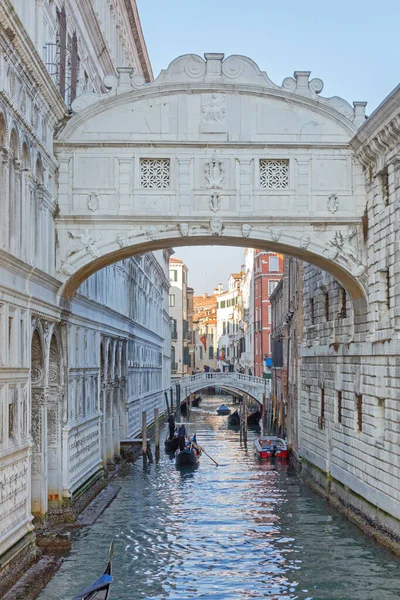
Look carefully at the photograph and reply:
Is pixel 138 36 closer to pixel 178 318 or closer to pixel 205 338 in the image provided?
pixel 178 318

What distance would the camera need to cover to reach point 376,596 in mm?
12125

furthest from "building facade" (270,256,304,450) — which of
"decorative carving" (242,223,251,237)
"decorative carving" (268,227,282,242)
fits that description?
"decorative carving" (242,223,251,237)

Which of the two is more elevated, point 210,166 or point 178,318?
point 178,318

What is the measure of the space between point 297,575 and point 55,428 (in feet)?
16.0

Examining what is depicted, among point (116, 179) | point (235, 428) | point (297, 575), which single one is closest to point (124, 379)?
point (116, 179)

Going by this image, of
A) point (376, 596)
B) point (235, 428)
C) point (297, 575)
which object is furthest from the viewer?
point (235, 428)

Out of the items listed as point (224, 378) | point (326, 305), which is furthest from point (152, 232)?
point (224, 378)

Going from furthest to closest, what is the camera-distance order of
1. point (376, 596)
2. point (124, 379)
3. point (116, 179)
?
1. point (124, 379)
2. point (116, 179)
3. point (376, 596)

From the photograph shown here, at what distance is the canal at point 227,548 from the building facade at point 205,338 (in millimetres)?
72937

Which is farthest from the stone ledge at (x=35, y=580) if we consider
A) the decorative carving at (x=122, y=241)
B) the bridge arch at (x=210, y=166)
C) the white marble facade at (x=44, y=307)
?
the decorative carving at (x=122, y=241)

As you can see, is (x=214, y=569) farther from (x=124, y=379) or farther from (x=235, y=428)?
(x=235, y=428)

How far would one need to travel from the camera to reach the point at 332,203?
15367mm

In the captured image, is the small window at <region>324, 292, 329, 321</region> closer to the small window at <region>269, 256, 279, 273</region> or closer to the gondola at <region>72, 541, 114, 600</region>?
the gondola at <region>72, 541, 114, 600</region>

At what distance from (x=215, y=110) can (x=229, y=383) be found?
→ 33.4 meters
